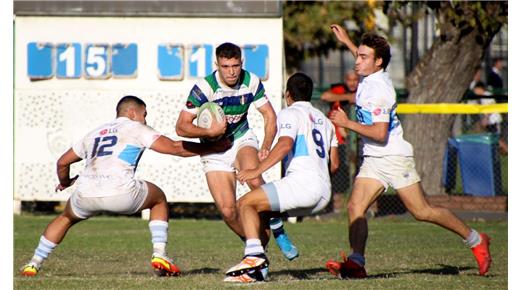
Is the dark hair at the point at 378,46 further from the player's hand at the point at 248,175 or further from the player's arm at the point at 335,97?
the player's arm at the point at 335,97

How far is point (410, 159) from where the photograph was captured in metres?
10.6

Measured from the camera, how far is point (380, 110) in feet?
33.7

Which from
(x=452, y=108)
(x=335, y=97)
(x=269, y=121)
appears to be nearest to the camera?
(x=269, y=121)

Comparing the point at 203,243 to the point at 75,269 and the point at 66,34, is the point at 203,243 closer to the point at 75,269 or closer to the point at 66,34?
the point at 75,269

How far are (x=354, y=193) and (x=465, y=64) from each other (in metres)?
9.94

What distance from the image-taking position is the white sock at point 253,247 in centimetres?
966

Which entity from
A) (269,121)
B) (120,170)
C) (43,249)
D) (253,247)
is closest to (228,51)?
(269,121)

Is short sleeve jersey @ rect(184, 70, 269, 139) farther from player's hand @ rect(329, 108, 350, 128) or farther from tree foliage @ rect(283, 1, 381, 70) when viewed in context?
tree foliage @ rect(283, 1, 381, 70)

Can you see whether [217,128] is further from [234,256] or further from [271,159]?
[234,256]

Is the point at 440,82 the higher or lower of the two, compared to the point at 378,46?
lower

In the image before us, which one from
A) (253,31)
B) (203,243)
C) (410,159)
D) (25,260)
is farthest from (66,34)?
(410,159)

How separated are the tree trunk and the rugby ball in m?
10.1

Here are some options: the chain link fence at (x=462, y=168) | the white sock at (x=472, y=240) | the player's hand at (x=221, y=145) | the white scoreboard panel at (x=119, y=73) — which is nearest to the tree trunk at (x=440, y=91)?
A: the chain link fence at (x=462, y=168)

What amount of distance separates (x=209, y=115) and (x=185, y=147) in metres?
0.54
